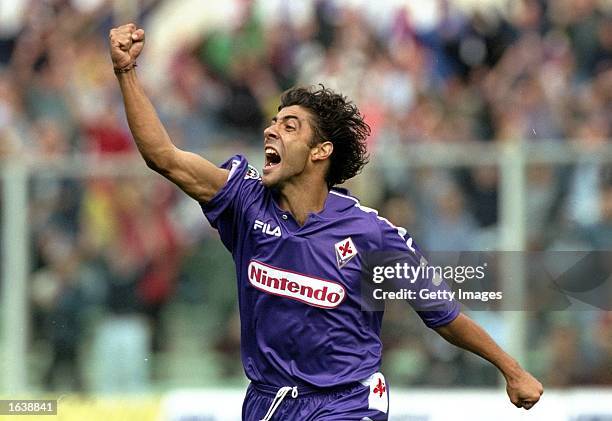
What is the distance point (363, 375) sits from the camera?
6363 mm

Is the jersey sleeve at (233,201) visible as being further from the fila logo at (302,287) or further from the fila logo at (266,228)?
the fila logo at (302,287)

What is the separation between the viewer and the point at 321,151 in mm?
6672

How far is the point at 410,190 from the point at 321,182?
3.66 m

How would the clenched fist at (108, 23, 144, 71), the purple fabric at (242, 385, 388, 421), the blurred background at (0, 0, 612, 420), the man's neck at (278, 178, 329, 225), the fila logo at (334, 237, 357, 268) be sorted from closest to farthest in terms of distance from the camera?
the clenched fist at (108, 23, 144, 71)
the purple fabric at (242, 385, 388, 421)
the fila logo at (334, 237, 357, 268)
the man's neck at (278, 178, 329, 225)
the blurred background at (0, 0, 612, 420)

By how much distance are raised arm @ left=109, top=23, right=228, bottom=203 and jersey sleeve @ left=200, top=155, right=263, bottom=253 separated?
0.06 metres

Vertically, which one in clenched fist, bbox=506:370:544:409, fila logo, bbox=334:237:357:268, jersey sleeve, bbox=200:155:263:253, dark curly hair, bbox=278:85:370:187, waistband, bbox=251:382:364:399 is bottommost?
clenched fist, bbox=506:370:544:409

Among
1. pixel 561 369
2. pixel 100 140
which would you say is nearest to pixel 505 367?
pixel 561 369

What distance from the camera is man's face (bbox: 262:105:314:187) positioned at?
6477 millimetres

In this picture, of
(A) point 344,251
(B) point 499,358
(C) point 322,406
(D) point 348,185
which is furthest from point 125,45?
(D) point 348,185

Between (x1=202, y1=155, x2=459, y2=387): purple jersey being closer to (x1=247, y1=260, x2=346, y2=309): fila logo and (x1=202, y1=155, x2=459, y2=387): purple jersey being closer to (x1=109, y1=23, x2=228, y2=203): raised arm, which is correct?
(x1=247, y1=260, x2=346, y2=309): fila logo

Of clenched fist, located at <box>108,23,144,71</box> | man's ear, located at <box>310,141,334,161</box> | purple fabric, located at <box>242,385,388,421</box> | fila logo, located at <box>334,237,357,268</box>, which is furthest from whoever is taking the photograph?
man's ear, located at <box>310,141,334,161</box>

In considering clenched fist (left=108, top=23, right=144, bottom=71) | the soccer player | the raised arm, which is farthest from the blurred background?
clenched fist (left=108, top=23, right=144, bottom=71)

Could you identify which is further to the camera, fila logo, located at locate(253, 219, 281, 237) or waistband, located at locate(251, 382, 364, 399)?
fila logo, located at locate(253, 219, 281, 237)

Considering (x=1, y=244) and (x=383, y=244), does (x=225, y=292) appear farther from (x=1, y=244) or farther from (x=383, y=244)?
(x=383, y=244)
